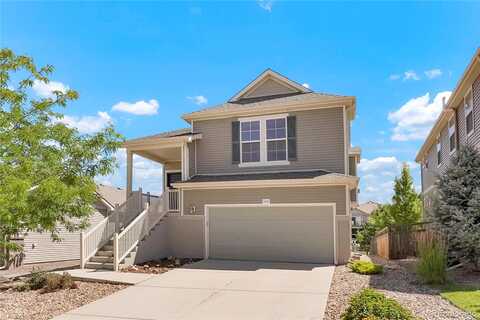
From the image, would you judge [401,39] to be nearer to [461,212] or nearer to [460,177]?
[460,177]

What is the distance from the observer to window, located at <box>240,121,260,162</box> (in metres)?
15.5

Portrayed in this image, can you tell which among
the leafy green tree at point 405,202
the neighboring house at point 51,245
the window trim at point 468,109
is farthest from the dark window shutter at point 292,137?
the leafy green tree at point 405,202

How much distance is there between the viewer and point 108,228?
46.4 feet

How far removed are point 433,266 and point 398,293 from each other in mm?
1509

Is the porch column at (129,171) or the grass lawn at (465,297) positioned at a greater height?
the porch column at (129,171)

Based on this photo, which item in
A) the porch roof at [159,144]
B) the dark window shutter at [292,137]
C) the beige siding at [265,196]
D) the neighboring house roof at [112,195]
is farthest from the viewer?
the neighboring house roof at [112,195]

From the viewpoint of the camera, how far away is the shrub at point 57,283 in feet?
32.4

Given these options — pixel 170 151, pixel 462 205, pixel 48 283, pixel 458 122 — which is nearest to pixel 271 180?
pixel 170 151

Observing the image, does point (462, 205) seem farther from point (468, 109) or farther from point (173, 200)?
point (173, 200)

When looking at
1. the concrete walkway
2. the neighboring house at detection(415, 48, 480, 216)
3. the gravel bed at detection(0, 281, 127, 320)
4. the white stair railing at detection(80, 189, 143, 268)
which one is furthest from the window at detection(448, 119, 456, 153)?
the gravel bed at detection(0, 281, 127, 320)

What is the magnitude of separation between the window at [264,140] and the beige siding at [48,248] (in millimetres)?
7016

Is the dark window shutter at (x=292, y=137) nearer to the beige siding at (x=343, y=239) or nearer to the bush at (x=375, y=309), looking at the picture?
the beige siding at (x=343, y=239)

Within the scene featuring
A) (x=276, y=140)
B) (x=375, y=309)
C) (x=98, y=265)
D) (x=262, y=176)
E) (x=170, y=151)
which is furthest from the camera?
(x=170, y=151)

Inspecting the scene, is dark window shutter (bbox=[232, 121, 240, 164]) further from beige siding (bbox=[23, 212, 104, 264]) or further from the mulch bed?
beige siding (bbox=[23, 212, 104, 264])
